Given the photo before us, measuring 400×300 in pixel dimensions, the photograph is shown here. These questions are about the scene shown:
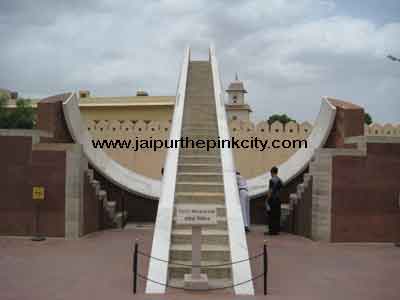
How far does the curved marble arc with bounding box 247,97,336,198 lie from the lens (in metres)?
11.0

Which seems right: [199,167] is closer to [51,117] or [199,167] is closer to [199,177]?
[199,177]

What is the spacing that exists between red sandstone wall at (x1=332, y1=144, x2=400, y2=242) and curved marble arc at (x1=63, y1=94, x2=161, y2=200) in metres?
4.88

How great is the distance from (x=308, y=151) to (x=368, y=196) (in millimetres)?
2698

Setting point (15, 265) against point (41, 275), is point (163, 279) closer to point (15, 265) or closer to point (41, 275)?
point (41, 275)

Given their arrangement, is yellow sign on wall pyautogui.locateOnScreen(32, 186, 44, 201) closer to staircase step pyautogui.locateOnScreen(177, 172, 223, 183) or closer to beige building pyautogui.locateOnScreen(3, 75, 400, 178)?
staircase step pyautogui.locateOnScreen(177, 172, 223, 183)

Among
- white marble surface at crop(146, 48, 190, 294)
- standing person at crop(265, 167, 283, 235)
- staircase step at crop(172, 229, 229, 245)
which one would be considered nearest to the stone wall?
standing person at crop(265, 167, 283, 235)

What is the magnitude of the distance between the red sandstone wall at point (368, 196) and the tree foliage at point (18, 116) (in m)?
21.7

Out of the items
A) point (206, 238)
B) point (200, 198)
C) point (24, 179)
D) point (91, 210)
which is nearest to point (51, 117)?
point (24, 179)

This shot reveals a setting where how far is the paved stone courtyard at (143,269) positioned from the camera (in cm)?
579

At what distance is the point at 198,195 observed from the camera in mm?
8328

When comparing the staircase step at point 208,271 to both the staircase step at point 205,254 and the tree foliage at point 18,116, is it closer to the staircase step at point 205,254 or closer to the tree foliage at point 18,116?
the staircase step at point 205,254

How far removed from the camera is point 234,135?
17.4 metres

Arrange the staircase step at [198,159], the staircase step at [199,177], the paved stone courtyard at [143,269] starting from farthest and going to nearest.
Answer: the staircase step at [198,159]
the staircase step at [199,177]
the paved stone courtyard at [143,269]

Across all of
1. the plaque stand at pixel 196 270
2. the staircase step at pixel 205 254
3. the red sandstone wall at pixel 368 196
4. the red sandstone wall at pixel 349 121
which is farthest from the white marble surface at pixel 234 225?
the red sandstone wall at pixel 349 121
